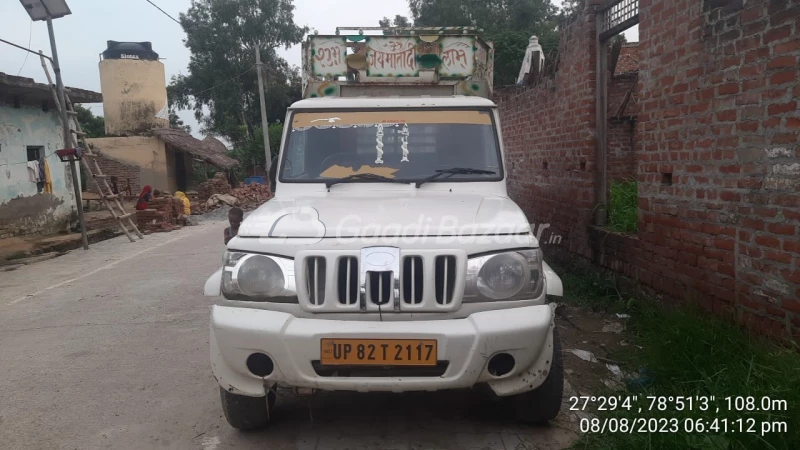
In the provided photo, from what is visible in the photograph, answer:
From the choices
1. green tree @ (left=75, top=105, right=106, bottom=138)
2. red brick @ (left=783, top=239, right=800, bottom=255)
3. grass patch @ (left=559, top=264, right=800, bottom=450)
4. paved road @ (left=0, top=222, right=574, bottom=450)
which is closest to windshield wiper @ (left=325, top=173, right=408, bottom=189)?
paved road @ (left=0, top=222, right=574, bottom=450)

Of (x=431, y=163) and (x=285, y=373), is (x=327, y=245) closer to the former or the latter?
(x=285, y=373)

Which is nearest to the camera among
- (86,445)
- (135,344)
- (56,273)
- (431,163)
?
(86,445)

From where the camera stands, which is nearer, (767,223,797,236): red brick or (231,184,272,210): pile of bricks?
(767,223,797,236): red brick

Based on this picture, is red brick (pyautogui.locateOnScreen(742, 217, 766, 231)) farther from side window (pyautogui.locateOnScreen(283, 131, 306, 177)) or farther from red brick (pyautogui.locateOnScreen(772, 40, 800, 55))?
side window (pyautogui.locateOnScreen(283, 131, 306, 177))

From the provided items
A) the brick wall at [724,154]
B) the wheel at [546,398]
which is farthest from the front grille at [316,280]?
the brick wall at [724,154]

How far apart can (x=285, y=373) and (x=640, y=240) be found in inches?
136

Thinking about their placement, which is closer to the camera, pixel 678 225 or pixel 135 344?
pixel 678 225

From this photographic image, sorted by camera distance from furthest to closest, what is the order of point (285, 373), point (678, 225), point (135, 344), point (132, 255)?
point (132, 255) < point (135, 344) < point (678, 225) < point (285, 373)

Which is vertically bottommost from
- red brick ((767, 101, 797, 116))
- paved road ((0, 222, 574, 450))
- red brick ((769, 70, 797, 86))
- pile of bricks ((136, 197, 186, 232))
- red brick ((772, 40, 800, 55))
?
paved road ((0, 222, 574, 450))

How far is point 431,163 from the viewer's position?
3.86 meters

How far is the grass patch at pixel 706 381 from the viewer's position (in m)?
2.45

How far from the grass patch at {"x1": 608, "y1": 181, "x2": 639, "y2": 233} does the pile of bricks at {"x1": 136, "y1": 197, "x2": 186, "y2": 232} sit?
11.4 metres

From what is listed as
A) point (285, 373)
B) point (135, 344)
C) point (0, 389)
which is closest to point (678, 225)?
point (285, 373)

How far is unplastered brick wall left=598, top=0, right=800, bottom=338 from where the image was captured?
3.24 metres
